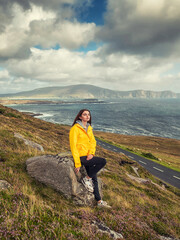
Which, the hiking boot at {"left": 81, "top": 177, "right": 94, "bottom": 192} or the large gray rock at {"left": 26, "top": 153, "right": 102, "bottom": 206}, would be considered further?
the hiking boot at {"left": 81, "top": 177, "right": 94, "bottom": 192}

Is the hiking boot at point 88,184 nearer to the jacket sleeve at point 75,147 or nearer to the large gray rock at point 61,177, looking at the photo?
the large gray rock at point 61,177

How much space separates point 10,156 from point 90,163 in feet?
14.2

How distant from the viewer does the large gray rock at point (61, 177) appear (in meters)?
4.84

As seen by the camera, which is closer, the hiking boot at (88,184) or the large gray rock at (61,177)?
the large gray rock at (61,177)

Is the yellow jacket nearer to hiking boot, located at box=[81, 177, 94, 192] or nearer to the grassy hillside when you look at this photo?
hiking boot, located at box=[81, 177, 94, 192]

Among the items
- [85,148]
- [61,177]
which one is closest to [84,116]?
[85,148]

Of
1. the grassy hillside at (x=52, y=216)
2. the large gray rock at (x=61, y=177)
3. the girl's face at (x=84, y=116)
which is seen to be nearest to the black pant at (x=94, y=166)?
the large gray rock at (x=61, y=177)

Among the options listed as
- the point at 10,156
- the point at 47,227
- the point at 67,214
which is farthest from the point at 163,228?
the point at 10,156

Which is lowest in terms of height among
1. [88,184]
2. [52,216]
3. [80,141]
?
[88,184]

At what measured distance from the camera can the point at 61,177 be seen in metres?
4.95

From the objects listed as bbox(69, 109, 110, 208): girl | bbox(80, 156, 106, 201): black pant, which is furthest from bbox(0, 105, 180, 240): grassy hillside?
bbox(69, 109, 110, 208): girl

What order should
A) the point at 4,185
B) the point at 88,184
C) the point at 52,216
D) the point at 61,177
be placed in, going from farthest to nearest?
the point at 88,184, the point at 61,177, the point at 4,185, the point at 52,216

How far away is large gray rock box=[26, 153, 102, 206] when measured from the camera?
4.84 meters

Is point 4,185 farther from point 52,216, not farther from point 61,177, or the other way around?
point 52,216
